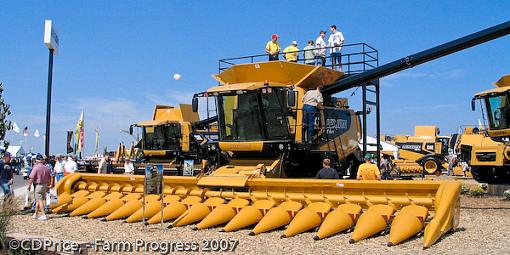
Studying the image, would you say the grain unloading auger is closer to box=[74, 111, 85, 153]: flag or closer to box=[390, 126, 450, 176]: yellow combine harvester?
box=[74, 111, 85, 153]: flag

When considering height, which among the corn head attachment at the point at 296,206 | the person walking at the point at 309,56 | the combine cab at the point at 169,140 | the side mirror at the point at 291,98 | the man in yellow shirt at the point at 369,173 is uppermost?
the person walking at the point at 309,56

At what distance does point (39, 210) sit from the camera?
41.3ft

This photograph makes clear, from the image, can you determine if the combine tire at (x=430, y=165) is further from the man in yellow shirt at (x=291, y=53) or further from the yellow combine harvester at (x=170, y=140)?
the man in yellow shirt at (x=291, y=53)

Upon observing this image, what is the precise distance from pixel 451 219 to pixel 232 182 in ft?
14.2

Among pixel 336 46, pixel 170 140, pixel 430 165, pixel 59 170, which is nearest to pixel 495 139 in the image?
pixel 336 46

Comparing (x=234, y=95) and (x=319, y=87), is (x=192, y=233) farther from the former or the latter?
(x=319, y=87)

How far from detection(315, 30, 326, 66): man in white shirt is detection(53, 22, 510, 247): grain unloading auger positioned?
2.84 ft

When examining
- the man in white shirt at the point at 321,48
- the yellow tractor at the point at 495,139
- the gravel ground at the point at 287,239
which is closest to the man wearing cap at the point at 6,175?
the gravel ground at the point at 287,239

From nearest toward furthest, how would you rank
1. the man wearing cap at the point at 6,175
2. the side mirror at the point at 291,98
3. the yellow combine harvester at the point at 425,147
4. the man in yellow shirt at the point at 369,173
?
the man in yellow shirt at the point at 369,173
the side mirror at the point at 291,98
the man wearing cap at the point at 6,175
the yellow combine harvester at the point at 425,147

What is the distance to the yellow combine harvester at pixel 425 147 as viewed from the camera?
3344cm

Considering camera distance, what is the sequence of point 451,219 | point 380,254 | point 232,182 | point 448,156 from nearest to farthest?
1. point 380,254
2. point 451,219
3. point 232,182
4. point 448,156

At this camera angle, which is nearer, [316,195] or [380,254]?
[380,254]

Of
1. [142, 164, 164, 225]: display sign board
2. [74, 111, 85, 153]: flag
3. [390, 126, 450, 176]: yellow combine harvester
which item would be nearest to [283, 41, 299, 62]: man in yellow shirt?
[142, 164, 164, 225]: display sign board

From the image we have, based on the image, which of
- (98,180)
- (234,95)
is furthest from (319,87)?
(98,180)
